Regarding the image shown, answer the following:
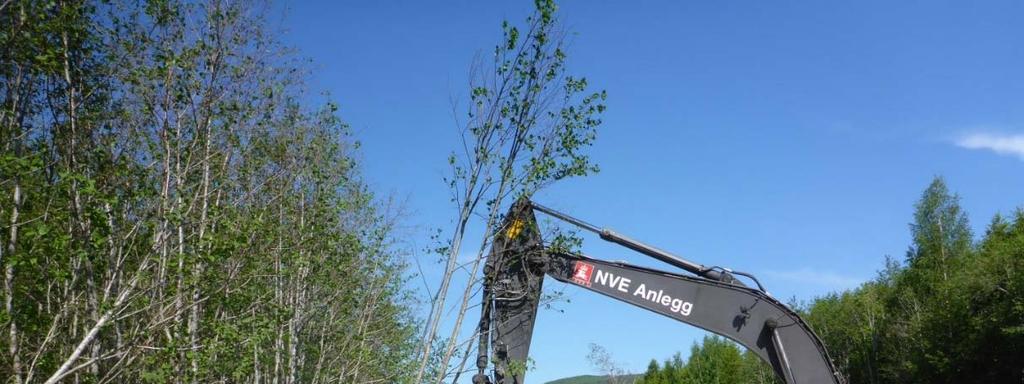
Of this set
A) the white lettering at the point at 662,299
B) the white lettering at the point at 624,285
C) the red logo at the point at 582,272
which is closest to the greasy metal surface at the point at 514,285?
the red logo at the point at 582,272

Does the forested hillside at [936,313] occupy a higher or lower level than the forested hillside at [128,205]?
higher

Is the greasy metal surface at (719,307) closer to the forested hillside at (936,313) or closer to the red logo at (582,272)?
the red logo at (582,272)

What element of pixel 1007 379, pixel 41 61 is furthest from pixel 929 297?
pixel 41 61

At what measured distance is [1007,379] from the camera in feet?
100

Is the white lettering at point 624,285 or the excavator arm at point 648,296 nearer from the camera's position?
the excavator arm at point 648,296

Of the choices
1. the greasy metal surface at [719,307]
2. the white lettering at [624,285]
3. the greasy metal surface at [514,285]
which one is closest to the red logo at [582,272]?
the greasy metal surface at [719,307]

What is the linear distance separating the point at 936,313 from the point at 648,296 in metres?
29.3

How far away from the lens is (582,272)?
11.5 meters

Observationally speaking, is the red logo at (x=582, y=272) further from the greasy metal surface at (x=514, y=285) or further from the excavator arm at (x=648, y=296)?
the greasy metal surface at (x=514, y=285)

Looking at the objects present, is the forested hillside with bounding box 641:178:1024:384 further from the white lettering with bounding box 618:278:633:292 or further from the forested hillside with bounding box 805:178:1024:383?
the white lettering with bounding box 618:278:633:292

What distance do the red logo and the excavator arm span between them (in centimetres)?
1

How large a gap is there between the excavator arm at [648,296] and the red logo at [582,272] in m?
0.01

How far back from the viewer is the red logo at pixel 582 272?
37.8ft

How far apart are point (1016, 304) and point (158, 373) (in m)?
27.5
